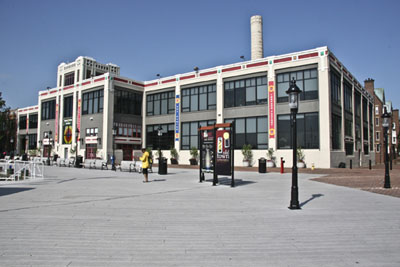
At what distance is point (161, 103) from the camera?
43.7 meters

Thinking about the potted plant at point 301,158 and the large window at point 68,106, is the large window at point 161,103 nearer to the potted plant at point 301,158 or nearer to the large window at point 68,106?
the large window at point 68,106

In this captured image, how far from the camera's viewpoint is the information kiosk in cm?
1445

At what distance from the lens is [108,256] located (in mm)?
4691

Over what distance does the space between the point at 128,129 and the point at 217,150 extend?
30.6 m

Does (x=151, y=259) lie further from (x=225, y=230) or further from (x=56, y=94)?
(x=56, y=94)

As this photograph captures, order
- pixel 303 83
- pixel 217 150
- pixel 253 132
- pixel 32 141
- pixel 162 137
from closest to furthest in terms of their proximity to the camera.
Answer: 1. pixel 217 150
2. pixel 303 83
3. pixel 253 132
4. pixel 162 137
5. pixel 32 141

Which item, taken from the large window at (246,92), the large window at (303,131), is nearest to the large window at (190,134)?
Answer: the large window at (246,92)

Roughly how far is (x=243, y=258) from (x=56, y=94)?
175 ft

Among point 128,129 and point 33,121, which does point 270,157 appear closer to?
point 128,129

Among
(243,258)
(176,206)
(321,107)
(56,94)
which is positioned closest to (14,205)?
(176,206)

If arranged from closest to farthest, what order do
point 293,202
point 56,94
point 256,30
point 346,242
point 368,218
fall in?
point 346,242 < point 368,218 < point 293,202 < point 256,30 < point 56,94

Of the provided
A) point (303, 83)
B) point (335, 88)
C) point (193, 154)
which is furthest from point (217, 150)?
point (335, 88)

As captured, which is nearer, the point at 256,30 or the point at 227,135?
the point at 227,135

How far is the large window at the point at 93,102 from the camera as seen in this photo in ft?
142
